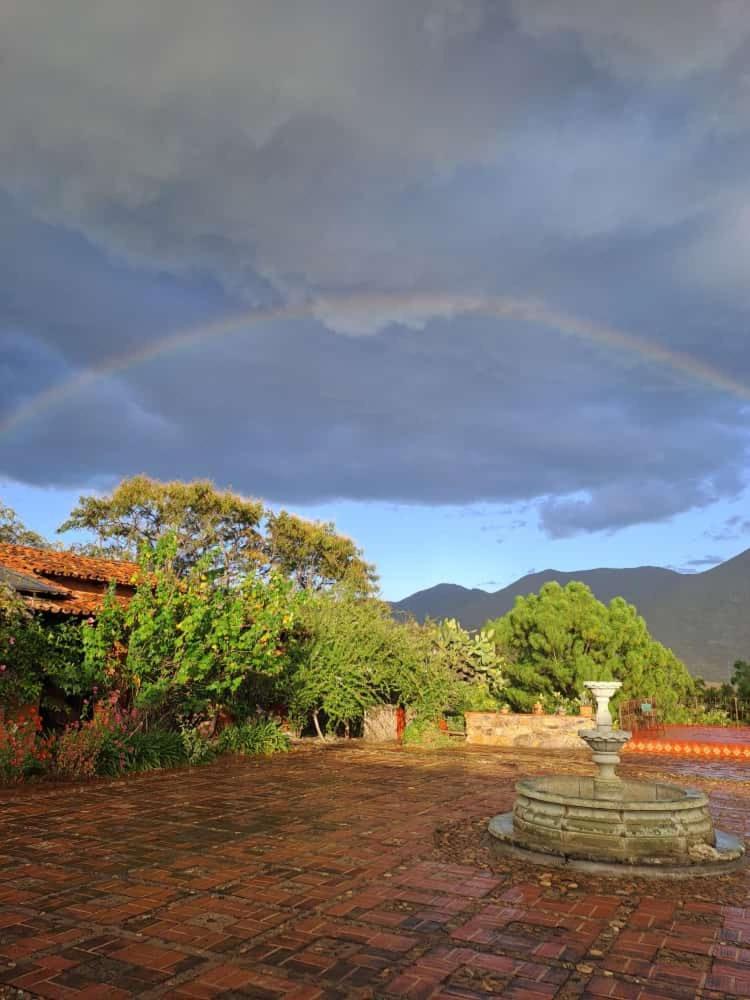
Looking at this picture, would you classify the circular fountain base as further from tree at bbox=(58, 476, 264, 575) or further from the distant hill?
the distant hill

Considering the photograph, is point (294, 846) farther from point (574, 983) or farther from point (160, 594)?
point (160, 594)

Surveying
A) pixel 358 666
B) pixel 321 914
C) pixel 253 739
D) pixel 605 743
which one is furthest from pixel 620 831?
pixel 358 666

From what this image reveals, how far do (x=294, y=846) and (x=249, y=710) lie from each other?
978 centimetres

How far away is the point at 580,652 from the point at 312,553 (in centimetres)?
1857

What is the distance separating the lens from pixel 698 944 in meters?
4.72

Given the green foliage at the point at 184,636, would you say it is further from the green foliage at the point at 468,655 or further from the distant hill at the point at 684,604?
the distant hill at the point at 684,604

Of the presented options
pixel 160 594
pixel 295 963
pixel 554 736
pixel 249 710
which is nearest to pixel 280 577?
pixel 160 594

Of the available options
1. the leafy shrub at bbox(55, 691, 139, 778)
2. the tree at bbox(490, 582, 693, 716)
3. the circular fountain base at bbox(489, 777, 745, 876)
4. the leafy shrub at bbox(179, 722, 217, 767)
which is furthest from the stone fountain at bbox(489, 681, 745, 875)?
the tree at bbox(490, 582, 693, 716)

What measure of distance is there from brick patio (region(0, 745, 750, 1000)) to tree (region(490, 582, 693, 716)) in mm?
Result: 13434

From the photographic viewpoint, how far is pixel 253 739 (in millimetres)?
15234

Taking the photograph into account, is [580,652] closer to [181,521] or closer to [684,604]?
[181,521]

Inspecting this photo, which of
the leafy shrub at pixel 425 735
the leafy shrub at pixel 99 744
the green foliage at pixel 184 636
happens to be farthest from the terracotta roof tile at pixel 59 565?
the leafy shrub at pixel 425 735

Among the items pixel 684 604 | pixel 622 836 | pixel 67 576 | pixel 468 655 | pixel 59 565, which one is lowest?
pixel 622 836

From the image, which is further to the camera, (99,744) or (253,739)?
(253,739)
